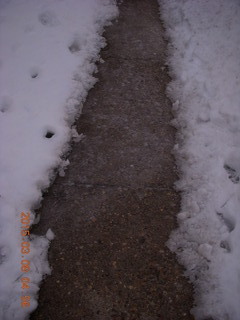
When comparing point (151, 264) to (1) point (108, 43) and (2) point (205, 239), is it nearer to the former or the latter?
(2) point (205, 239)

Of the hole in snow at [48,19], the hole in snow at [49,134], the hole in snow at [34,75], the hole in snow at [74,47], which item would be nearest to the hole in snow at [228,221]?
the hole in snow at [49,134]

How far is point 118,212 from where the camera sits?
3061mm

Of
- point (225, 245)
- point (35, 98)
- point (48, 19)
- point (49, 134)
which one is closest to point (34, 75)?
point (35, 98)

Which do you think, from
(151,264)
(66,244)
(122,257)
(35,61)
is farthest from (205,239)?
(35,61)

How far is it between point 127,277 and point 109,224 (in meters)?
0.56

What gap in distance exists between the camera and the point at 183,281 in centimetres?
265

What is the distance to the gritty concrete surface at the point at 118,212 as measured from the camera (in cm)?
254

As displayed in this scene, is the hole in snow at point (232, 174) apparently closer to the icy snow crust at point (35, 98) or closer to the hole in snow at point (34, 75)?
the icy snow crust at point (35, 98)

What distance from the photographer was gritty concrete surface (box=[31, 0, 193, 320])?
2537 mm
